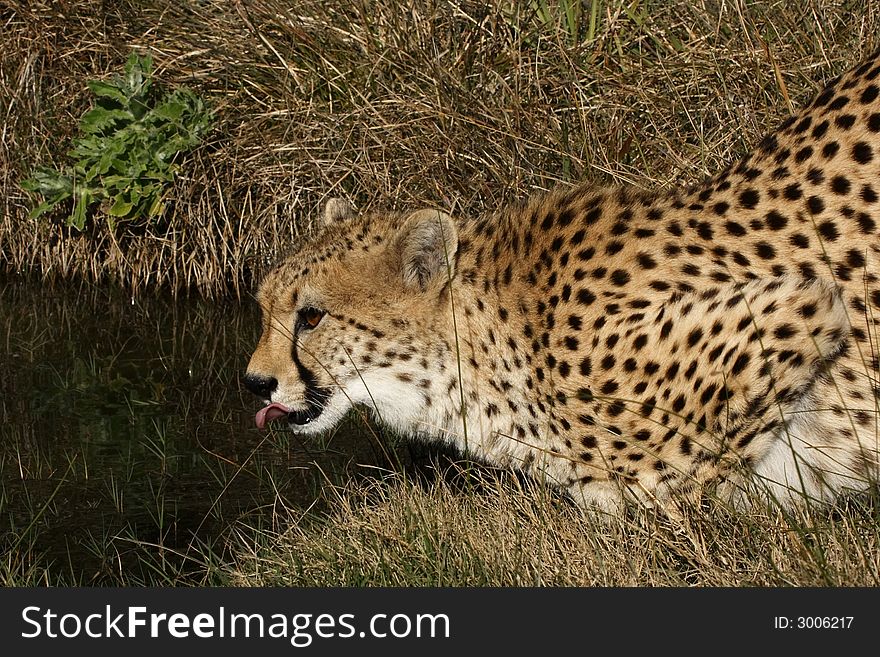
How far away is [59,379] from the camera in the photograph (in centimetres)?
709

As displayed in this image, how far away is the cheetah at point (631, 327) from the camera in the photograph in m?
4.05

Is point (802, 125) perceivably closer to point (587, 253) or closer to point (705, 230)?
point (705, 230)

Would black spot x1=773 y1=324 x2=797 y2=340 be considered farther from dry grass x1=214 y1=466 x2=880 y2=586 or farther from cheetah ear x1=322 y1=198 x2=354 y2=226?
cheetah ear x1=322 y1=198 x2=354 y2=226

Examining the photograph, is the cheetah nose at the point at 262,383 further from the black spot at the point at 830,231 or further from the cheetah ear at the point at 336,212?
the black spot at the point at 830,231

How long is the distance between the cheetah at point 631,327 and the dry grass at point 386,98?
81.8 inches

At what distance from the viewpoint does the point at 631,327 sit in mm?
4230

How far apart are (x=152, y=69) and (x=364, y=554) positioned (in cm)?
520

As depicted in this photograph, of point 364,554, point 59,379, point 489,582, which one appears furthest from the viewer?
point 59,379

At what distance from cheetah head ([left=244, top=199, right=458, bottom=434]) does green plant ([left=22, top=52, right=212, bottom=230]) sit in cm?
406

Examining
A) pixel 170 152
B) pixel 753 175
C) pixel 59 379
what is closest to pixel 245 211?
pixel 170 152

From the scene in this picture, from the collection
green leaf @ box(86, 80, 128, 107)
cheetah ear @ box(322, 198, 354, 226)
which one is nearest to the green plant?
green leaf @ box(86, 80, 128, 107)

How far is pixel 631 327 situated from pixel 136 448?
2813 mm

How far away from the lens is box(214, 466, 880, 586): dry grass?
12.3 ft

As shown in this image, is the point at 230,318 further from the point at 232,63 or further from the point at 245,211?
the point at 232,63
